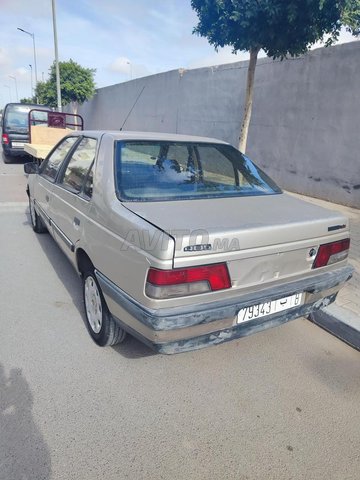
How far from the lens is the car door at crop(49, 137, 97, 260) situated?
2725 millimetres

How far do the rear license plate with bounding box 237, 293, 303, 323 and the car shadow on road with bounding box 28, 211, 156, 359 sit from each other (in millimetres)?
894

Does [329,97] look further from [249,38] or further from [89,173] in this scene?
[89,173]

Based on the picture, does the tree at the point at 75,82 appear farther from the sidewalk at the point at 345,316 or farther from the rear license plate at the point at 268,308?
the rear license plate at the point at 268,308

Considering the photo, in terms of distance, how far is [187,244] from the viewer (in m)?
1.79

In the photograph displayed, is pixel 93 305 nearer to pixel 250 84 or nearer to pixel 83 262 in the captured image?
pixel 83 262

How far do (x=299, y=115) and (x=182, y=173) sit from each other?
20.1 feet

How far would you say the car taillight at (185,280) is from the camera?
1797 millimetres

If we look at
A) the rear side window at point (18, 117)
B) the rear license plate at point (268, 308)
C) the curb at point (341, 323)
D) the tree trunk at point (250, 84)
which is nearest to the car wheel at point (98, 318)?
the rear license plate at point (268, 308)

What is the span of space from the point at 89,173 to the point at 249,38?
→ 4.54 m

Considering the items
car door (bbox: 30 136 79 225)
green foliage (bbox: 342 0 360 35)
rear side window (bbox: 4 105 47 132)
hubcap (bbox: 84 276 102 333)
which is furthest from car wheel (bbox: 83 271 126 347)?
rear side window (bbox: 4 105 47 132)

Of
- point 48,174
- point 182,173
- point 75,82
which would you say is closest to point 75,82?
point 75,82

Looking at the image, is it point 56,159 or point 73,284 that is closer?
point 73,284

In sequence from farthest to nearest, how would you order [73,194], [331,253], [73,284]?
[73,284] → [73,194] → [331,253]

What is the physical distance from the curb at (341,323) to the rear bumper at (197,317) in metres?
0.73
